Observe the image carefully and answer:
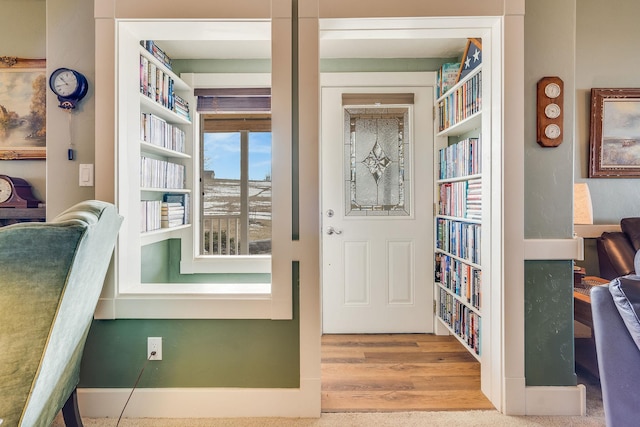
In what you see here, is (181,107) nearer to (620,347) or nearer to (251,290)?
(251,290)

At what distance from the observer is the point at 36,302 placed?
1.01m

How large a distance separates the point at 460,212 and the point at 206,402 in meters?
1.95

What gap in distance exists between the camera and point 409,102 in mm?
2855

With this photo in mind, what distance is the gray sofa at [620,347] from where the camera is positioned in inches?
38.6

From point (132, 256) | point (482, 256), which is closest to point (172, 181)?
point (132, 256)

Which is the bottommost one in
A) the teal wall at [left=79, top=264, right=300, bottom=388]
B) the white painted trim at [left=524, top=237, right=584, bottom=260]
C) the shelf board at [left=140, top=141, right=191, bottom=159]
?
the teal wall at [left=79, top=264, right=300, bottom=388]

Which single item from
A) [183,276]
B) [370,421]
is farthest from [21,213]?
[370,421]

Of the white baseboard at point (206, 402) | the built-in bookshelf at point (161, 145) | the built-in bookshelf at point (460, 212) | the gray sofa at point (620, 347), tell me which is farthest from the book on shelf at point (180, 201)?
the gray sofa at point (620, 347)

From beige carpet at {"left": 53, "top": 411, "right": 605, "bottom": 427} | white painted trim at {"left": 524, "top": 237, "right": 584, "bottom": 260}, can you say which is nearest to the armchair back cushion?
white painted trim at {"left": 524, "top": 237, "right": 584, "bottom": 260}

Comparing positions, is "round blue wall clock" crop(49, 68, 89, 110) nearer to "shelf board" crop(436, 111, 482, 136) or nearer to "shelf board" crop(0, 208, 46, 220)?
"shelf board" crop(0, 208, 46, 220)

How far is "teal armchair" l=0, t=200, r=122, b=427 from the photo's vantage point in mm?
988

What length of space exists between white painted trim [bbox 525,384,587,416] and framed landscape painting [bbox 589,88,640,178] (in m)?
1.74

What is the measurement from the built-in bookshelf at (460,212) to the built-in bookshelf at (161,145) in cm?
205

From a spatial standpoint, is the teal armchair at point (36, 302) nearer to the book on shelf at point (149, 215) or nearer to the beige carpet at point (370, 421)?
the beige carpet at point (370, 421)
